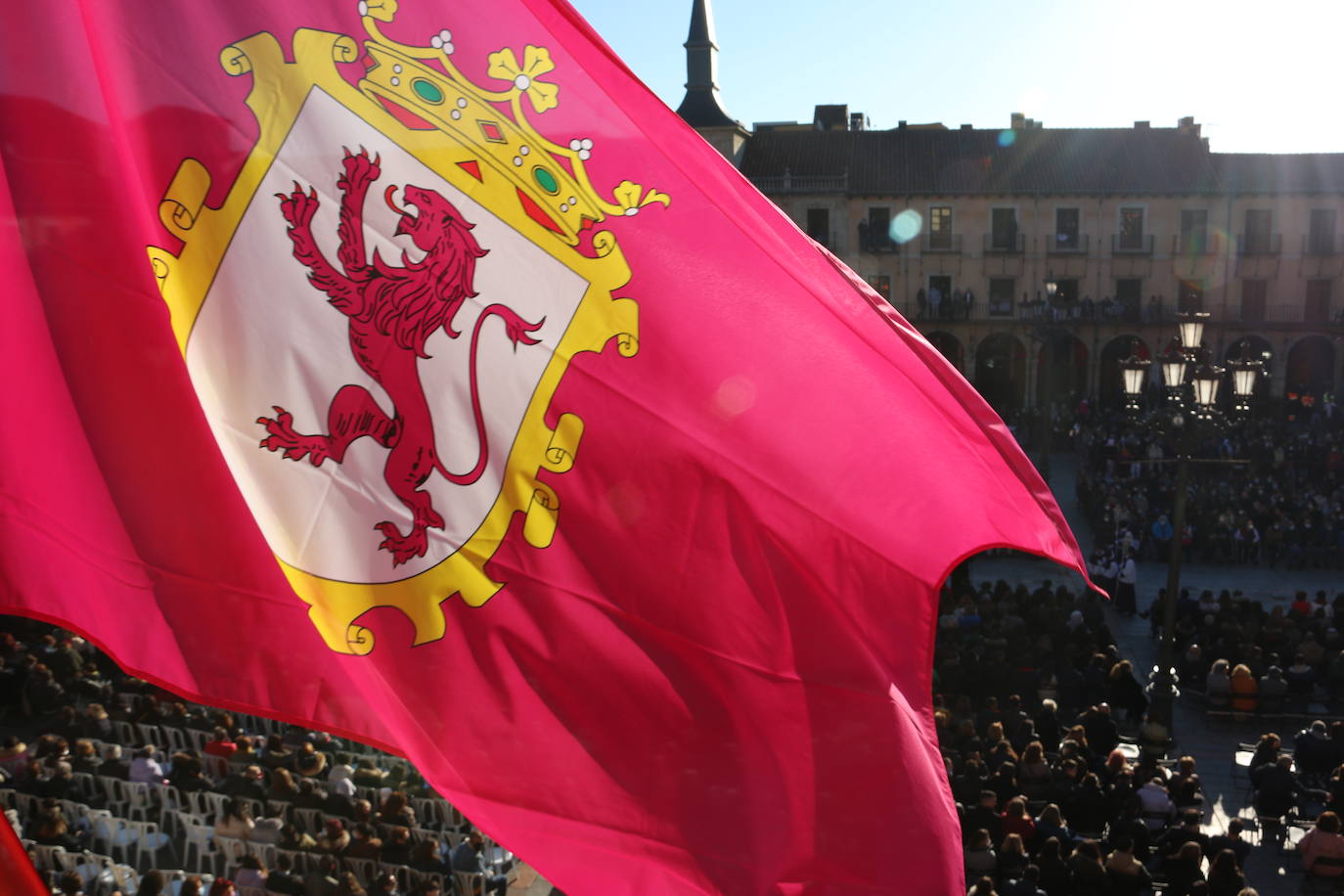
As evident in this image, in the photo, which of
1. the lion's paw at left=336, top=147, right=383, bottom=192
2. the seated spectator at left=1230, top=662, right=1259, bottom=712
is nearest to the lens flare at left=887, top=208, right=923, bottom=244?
the seated spectator at left=1230, top=662, right=1259, bottom=712

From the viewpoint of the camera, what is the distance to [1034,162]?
150ft

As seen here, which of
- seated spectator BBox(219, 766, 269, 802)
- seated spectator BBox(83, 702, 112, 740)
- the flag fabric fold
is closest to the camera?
the flag fabric fold

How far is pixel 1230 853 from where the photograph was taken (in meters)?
8.20

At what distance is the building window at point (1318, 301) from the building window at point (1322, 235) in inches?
40.8

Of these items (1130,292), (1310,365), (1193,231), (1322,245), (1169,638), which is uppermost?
(1193,231)

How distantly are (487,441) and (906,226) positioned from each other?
43.5 meters

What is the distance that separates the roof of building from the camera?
44812 millimetres

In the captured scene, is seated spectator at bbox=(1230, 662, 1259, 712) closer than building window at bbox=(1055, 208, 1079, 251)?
Yes

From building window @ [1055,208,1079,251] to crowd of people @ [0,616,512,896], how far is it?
3797cm

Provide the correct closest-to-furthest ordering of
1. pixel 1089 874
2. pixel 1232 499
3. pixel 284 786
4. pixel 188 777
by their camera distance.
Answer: pixel 1089 874, pixel 284 786, pixel 188 777, pixel 1232 499

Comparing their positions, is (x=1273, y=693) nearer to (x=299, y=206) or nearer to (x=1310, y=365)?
(x=299, y=206)

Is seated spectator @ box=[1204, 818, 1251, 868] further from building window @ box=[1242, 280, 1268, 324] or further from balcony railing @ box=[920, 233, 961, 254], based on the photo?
building window @ box=[1242, 280, 1268, 324]

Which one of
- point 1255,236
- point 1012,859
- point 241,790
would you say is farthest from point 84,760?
point 1255,236

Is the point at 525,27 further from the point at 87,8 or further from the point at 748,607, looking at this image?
the point at 748,607
